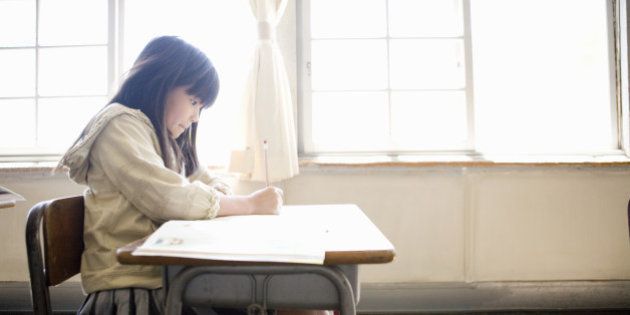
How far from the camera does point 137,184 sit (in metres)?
0.86

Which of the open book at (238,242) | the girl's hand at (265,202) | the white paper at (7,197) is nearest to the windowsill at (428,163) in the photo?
the white paper at (7,197)

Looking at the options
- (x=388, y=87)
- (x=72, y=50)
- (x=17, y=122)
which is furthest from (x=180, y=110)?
(x=17, y=122)

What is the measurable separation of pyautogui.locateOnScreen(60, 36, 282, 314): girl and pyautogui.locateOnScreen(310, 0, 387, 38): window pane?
1266mm

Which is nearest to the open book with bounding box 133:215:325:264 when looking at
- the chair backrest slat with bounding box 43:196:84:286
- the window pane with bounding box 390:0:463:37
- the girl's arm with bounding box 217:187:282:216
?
the girl's arm with bounding box 217:187:282:216

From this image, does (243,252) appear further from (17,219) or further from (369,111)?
(17,219)

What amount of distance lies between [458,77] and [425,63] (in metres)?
0.19

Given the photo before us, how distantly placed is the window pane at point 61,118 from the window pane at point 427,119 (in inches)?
Answer: 62.6

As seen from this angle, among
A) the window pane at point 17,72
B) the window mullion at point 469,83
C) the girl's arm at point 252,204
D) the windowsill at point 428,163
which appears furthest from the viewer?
the window pane at point 17,72

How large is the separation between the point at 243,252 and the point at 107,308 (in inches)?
14.9

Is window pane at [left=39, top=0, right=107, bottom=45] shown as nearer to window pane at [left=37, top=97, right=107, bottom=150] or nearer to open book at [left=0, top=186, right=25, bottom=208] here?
window pane at [left=37, top=97, right=107, bottom=150]

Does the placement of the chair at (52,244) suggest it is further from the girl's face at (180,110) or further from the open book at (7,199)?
the open book at (7,199)

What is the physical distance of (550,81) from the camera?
2.26m

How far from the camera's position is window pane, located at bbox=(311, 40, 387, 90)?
221 centimetres

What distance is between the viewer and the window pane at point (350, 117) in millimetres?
2207
